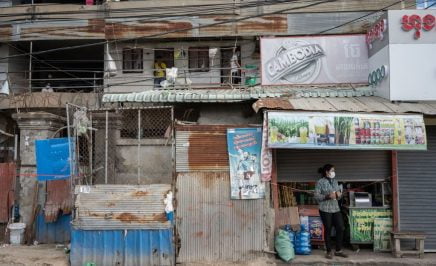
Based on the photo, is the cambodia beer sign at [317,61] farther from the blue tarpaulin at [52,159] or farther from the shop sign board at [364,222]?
the blue tarpaulin at [52,159]

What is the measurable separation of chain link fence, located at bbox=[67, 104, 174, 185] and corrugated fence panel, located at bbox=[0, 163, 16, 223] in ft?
7.54

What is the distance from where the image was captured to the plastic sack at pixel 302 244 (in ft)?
26.6

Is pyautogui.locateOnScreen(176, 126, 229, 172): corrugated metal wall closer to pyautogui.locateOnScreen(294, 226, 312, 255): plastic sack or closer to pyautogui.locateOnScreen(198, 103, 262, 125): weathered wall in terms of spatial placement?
pyautogui.locateOnScreen(198, 103, 262, 125): weathered wall

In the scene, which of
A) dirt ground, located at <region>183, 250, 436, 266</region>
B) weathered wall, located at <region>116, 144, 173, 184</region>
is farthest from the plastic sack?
weathered wall, located at <region>116, 144, 173, 184</region>

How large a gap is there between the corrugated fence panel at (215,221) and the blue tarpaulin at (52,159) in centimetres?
314

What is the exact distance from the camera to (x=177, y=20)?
560 inches

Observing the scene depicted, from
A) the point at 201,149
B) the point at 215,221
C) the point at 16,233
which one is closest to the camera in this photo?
the point at 215,221

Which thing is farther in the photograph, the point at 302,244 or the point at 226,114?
the point at 226,114

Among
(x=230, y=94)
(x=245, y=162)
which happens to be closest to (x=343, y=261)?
(x=245, y=162)

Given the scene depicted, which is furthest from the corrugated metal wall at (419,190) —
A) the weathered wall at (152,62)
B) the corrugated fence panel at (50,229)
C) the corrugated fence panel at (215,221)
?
the corrugated fence panel at (50,229)

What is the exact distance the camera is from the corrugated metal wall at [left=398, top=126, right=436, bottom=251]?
853 centimetres

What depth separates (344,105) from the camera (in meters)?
8.20

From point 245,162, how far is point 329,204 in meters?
1.92

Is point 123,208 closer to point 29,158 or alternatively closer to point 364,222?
point 29,158
